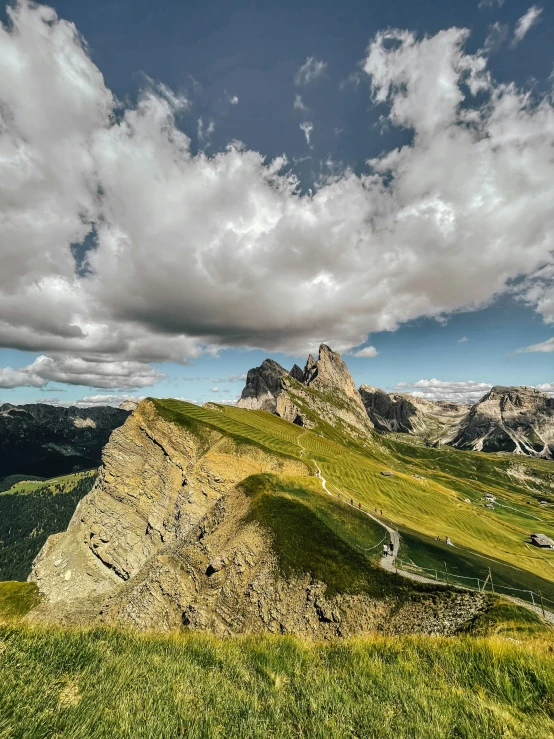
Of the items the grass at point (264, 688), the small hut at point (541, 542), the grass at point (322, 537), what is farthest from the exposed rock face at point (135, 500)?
the small hut at point (541, 542)

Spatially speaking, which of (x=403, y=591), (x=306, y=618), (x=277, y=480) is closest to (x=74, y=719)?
(x=403, y=591)

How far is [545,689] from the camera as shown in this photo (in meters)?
6.39

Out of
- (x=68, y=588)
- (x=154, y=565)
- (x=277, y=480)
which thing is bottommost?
(x=68, y=588)

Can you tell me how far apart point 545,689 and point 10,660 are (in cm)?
1053

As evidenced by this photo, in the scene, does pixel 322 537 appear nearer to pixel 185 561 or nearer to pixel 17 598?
pixel 185 561

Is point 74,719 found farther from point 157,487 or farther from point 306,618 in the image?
point 157,487

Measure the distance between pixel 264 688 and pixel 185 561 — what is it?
138 feet

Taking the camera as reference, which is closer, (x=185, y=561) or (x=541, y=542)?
(x=185, y=561)

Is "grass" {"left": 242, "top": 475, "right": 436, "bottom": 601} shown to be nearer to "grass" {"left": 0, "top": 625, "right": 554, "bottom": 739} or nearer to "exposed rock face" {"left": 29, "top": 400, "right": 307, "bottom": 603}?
"exposed rock face" {"left": 29, "top": 400, "right": 307, "bottom": 603}

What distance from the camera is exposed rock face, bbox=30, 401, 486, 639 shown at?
2708 cm

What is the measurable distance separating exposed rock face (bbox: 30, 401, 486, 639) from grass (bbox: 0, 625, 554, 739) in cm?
331

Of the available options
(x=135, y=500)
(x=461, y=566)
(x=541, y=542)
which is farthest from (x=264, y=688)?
(x=541, y=542)

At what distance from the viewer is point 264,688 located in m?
6.42

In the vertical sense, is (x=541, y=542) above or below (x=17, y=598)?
above
